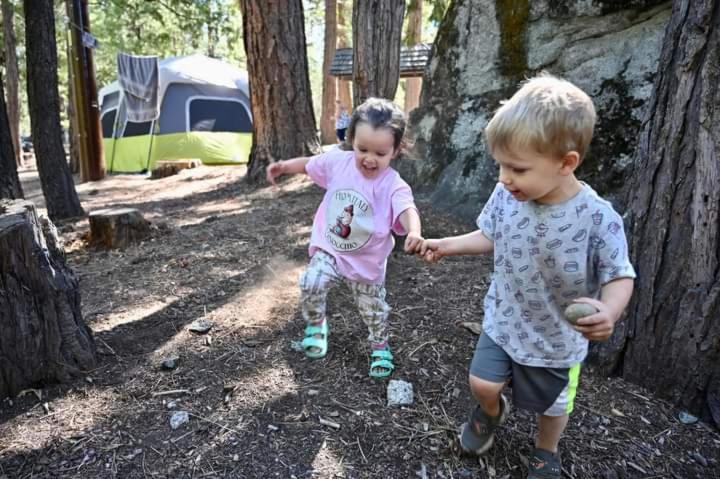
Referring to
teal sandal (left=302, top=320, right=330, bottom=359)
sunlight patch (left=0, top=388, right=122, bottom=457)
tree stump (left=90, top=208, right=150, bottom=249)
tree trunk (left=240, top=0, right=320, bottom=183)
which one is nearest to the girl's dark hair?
teal sandal (left=302, top=320, right=330, bottom=359)

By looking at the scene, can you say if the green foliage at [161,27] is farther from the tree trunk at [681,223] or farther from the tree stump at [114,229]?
the tree trunk at [681,223]

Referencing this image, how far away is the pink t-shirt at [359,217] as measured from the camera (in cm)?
242

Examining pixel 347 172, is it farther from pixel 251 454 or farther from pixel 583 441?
pixel 583 441

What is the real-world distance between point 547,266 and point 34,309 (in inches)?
83.8

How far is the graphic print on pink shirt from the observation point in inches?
96.2

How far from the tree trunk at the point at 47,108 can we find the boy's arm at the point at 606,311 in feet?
20.4

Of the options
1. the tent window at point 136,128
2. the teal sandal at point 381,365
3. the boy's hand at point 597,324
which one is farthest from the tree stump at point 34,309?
the tent window at point 136,128

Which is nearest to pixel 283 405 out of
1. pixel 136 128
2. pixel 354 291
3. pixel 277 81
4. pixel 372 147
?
pixel 354 291

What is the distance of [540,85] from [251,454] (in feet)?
5.59

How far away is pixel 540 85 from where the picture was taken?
1.52 meters

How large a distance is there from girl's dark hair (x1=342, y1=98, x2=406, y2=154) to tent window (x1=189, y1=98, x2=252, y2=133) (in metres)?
11.9

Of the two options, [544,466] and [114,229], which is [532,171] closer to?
[544,466]

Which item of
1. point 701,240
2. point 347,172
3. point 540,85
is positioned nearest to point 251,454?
point 347,172

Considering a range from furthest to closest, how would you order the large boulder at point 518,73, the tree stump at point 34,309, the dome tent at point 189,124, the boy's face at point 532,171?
the dome tent at point 189,124 < the large boulder at point 518,73 < the tree stump at point 34,309 < the boy's face at point 532,171
